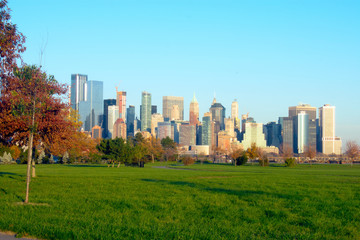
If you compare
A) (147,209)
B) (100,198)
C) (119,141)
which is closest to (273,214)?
(147,209)

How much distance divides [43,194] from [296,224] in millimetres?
11723

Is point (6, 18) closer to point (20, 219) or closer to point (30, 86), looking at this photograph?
point (30, 86)

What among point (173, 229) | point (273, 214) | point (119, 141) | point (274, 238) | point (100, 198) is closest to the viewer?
point (274, 238)

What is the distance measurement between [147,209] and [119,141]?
2131 inches

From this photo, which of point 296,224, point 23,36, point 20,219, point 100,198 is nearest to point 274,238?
point 296,224

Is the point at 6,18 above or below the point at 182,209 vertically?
above

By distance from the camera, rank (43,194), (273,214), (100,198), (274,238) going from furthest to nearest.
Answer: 1. (43,194)
2. (100,198)
3. (273,214)
4. (274,238)

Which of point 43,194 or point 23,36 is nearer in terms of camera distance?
point 43,194

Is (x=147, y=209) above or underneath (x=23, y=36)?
underneath

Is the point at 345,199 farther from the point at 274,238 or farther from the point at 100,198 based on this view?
the point at 100,198

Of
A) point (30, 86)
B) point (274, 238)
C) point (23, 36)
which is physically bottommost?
point (274, 238)

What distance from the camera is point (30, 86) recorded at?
1808 cm

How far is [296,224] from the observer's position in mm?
12328

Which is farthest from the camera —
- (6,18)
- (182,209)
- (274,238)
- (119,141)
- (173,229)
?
(119,141)
